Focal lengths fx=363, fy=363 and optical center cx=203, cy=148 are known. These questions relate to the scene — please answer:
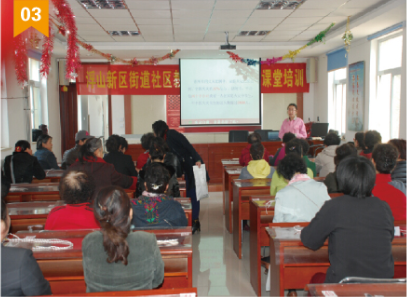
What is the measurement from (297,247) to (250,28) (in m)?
5.50

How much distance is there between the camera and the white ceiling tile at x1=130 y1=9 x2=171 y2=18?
5.40 m

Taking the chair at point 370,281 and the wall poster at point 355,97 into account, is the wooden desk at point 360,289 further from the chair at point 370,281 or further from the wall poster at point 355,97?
the wall poster at point 355,97

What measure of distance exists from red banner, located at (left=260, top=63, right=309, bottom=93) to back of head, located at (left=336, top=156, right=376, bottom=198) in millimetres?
7512

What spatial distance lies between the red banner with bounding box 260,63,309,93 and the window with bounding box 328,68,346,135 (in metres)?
0.76

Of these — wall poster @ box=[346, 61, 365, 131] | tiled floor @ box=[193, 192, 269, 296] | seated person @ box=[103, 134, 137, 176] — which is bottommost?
tiled floor @ box=[193, 192, 269, 296]

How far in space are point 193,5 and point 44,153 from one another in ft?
9.51

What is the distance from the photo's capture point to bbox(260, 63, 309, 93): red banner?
905 cm

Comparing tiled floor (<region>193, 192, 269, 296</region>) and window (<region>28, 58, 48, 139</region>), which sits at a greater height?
window (<region>28, 58, 48, 139</region>)

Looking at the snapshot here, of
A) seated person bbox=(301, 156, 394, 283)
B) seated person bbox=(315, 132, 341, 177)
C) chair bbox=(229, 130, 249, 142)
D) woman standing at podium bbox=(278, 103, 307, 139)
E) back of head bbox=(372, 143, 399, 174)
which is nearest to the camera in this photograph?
seated person bbox=(301, 156, 394, 283)

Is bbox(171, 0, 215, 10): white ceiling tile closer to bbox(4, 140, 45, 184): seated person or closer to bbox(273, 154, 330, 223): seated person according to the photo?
bbox(4, 140, 45, 184): seated person

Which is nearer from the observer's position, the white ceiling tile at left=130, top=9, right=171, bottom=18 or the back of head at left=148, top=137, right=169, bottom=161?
the back of head at left=148, top=137, right=169, bottom=161

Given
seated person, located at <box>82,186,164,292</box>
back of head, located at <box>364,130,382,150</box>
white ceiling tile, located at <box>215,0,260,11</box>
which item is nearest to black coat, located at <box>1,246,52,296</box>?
seated person, located at <box>82,186,164,292</box>

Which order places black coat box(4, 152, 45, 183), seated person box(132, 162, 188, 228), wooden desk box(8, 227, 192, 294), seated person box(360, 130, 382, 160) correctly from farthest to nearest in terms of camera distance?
seated person box(360, 130, 382, 160) < black coat box(4, 152, 45, 183) < seated person box(132, 162, 188, 228) < wooden desk box(8, 227, 192, 294)

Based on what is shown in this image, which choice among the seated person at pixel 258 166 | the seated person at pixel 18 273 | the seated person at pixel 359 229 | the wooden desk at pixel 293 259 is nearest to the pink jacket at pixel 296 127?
the seated person at pixel 258 166
